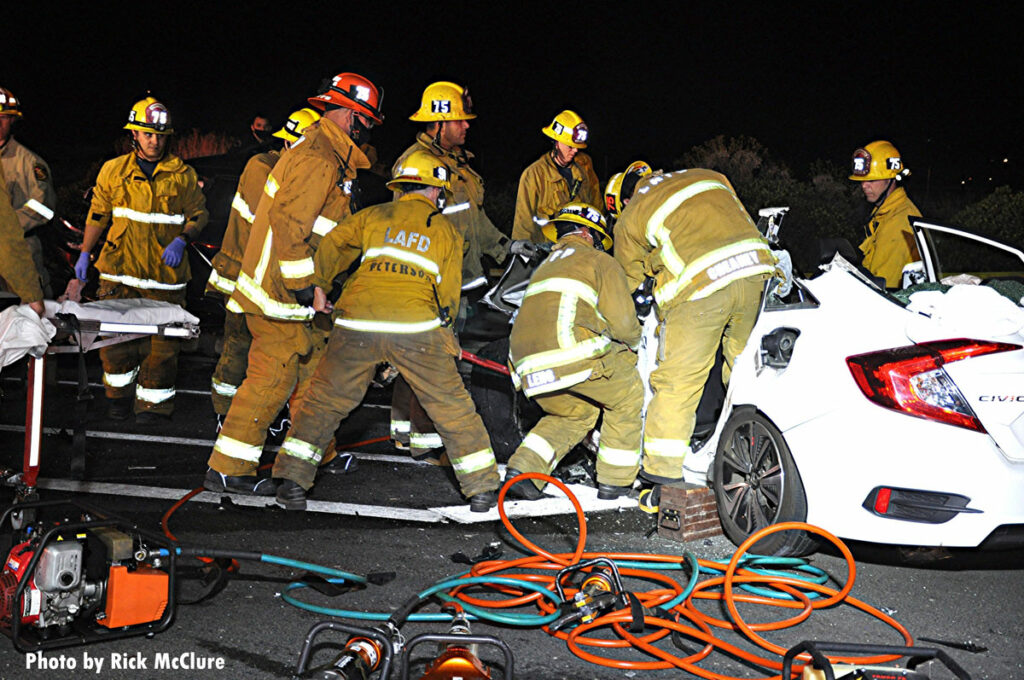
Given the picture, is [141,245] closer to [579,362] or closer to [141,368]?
[141,368]

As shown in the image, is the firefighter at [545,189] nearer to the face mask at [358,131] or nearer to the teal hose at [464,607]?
the face mask at [358,131]

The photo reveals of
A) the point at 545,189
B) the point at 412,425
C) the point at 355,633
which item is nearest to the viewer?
the point at 355,633

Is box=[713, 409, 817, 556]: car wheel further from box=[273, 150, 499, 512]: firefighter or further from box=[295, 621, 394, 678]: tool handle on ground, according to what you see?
box=[295, 621, 394, 678]: tool handle on ground

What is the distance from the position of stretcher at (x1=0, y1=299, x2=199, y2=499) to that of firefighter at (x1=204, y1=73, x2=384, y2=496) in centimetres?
45

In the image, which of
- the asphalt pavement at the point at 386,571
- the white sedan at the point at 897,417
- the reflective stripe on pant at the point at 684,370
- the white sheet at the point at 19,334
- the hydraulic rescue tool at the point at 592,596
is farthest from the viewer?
the reflective stripe on pant at the point at 684,370

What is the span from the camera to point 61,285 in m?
11.6

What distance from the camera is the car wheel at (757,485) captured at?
13.9 ft

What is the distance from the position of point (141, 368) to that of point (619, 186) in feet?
13.5

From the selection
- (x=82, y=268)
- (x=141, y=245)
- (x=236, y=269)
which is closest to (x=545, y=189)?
(x=236, y=269)

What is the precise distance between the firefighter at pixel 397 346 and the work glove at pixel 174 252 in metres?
2.84

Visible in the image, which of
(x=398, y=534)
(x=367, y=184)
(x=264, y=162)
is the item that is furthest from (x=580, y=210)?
(x=367, y=184)

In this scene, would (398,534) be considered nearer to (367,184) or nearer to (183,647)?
(183,647)

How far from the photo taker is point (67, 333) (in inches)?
210

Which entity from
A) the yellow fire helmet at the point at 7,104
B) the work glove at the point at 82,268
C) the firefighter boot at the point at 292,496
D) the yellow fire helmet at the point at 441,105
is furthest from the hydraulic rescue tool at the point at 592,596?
the yellow fire helmet at the point at 7,104
